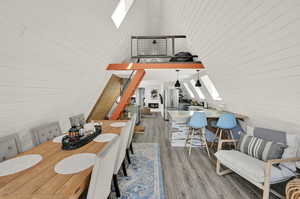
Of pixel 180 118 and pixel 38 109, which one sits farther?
pixel 180 118

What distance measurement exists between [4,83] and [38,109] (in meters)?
0.74

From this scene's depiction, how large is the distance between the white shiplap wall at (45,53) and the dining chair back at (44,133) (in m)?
0.18

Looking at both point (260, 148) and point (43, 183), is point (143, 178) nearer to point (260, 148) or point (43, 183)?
point (43, 183)

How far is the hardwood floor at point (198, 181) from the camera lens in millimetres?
1689

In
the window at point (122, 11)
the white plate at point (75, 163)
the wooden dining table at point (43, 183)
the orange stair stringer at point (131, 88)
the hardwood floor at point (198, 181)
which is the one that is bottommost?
the hardwood floor at point (198, 181)

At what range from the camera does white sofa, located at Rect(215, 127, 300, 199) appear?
58.2 inches

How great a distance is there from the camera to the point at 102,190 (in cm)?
108

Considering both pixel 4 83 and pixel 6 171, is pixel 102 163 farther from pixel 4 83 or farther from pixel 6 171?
pixel 4 83

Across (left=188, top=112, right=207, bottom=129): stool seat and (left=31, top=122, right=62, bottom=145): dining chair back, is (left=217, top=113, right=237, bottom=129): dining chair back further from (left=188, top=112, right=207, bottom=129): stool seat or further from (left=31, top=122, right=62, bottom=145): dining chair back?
(left=31, top=122, right=62, bottom=145): dining chair back

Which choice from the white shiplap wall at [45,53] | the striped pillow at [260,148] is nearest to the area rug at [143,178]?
the striped pillow at [260,148]

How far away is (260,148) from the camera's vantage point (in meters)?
1.89

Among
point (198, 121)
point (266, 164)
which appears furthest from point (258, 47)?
point (198, 121)

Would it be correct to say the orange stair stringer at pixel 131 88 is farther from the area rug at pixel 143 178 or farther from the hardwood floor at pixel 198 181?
the hardwood floor at pixel 198 181

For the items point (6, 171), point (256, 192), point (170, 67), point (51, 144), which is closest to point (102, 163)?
point (6, 171)
